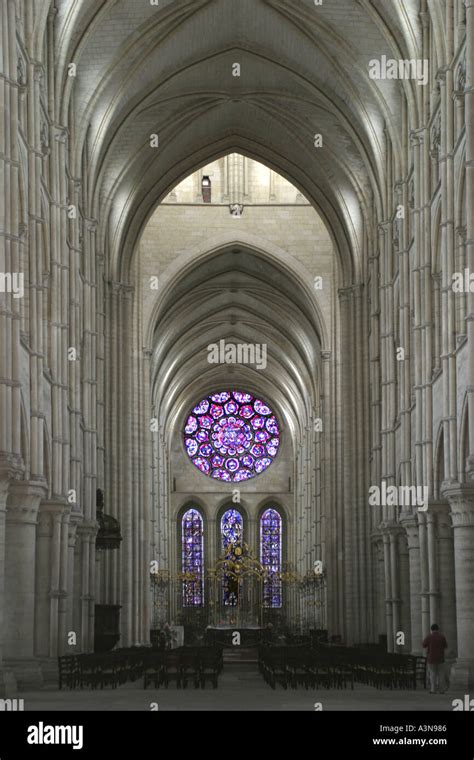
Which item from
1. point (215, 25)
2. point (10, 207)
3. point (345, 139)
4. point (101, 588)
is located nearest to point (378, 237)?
point (345, 139)

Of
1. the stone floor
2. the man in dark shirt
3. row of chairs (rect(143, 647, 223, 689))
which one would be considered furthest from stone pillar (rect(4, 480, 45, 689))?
the man in dark shirt

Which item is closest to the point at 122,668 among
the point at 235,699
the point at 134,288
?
the point at 235,699

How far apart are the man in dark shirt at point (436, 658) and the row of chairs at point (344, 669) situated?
2135mm

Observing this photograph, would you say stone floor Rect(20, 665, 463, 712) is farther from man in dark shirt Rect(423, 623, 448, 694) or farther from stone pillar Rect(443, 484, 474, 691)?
stone pillar Rect(443, 484, 474, 691)

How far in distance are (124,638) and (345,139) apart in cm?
2050

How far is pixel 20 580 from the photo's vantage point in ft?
90.9

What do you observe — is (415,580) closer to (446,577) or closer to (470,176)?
(446,577)

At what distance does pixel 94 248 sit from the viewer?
41.3 metres

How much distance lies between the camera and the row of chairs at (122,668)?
2767 cm

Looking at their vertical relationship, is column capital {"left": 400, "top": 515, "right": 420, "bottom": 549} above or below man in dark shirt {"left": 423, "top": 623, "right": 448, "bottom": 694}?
above

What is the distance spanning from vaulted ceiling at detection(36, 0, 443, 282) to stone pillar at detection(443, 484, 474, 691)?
10874 mm

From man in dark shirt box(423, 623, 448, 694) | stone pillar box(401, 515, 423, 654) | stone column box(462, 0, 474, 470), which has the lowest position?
man in dark shirt box(423, 623, 448, 694)

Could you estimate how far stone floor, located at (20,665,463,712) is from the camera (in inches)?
814

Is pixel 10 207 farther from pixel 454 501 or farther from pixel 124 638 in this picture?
pixel 124 638
